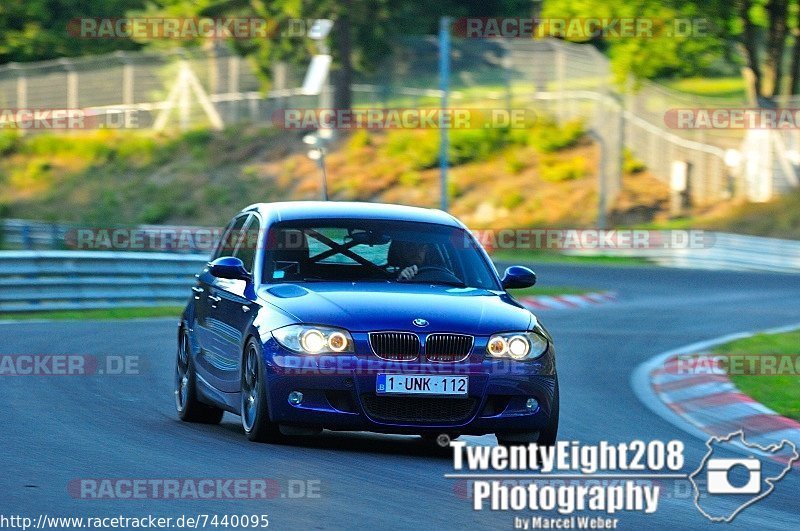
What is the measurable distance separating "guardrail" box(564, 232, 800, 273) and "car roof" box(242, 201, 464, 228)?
3166 centimetres

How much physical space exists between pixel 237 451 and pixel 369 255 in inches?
68.6

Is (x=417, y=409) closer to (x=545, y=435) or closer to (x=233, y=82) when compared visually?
(x=545, y=435)

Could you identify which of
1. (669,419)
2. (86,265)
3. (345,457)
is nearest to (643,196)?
(86,265)

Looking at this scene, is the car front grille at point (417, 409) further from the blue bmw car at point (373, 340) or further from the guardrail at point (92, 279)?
the guardrail at point (92, 279)

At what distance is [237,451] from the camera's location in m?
9.63

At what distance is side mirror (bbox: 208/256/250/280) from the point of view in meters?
10.6

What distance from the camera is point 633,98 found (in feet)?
182

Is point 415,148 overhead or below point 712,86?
overhead

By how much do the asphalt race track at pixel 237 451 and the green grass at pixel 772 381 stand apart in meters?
1.04

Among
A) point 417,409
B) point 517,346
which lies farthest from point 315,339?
point 517,346

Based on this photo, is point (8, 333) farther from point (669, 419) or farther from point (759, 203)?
point (759, 203)

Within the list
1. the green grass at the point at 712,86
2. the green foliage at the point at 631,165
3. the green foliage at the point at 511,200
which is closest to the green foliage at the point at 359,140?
the green foliage at the point at 511,200

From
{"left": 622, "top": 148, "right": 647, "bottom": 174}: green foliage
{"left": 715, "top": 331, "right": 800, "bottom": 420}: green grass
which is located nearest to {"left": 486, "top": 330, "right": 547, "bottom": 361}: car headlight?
{"left": 715, "top": 331, "right": 800, "bottom": 420}: green grass

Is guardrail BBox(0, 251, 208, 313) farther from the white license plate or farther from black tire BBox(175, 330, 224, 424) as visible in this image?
the white license plate
